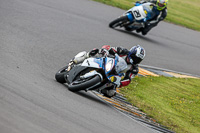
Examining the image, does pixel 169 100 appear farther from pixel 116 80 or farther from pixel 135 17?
pixel 135 17

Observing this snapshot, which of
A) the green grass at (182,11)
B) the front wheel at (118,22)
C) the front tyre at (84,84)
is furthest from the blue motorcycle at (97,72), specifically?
the green grass at (182,11)

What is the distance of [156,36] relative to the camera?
18.5m

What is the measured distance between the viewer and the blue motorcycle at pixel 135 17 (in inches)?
645

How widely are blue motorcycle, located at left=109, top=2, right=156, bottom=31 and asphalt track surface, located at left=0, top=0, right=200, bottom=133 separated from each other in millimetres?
376

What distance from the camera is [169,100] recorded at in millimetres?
10805

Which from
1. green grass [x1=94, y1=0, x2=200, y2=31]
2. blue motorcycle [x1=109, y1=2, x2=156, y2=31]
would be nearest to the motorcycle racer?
blue motorcycle [x1=109, y1=2, x2=156, y2=31]

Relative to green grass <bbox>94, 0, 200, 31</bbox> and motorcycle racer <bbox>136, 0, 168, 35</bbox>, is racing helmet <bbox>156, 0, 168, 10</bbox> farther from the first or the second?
green grass <bbox>94, 0, 200, 31</bbox>

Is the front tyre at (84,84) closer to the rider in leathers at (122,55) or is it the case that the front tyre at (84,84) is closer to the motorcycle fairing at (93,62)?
the motorcycle fairing at (93,62)

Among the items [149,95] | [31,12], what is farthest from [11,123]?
[31,12]

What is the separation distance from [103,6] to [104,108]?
13095 millimetres

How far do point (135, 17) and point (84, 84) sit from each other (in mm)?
9276

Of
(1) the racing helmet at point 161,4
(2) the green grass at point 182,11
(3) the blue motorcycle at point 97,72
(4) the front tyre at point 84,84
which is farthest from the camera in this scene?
(2) the green grass at point 182,11

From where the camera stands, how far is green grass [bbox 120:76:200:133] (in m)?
9.10

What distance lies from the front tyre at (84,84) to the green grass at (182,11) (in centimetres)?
1402
